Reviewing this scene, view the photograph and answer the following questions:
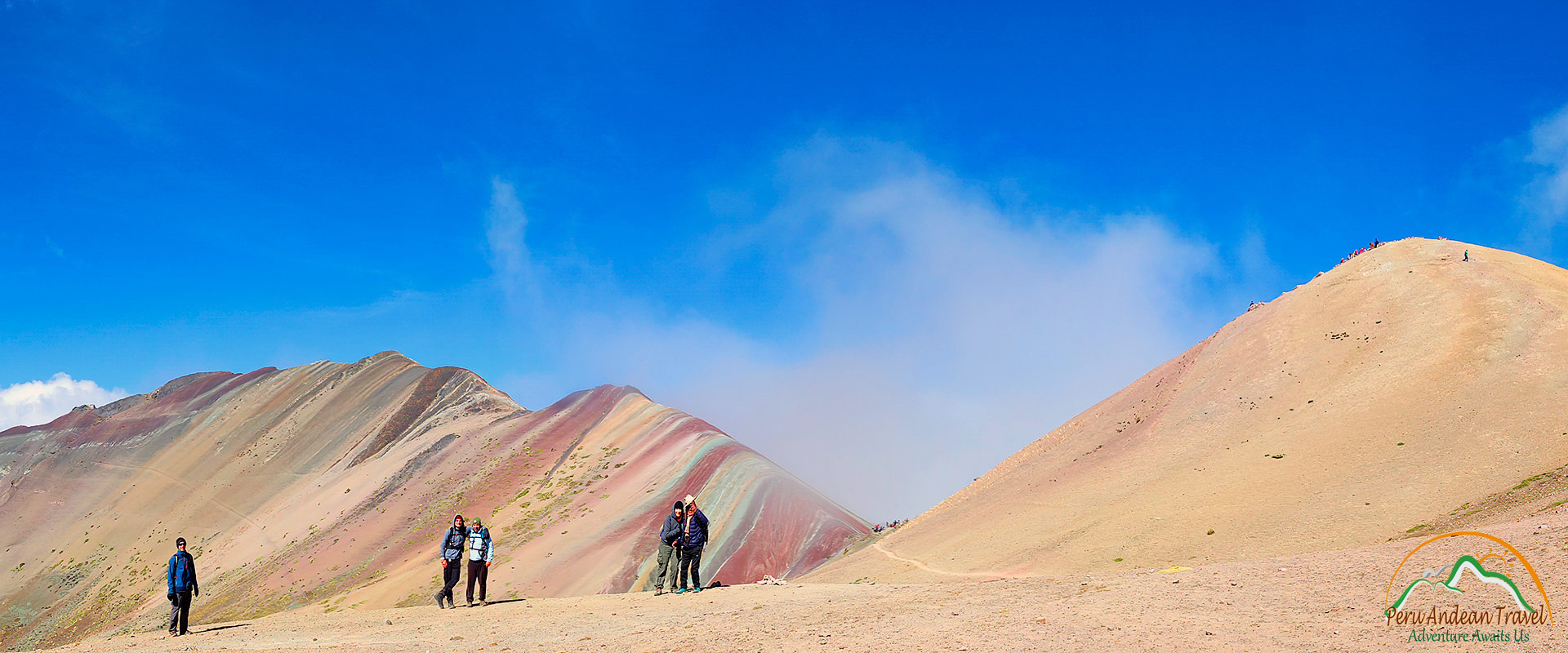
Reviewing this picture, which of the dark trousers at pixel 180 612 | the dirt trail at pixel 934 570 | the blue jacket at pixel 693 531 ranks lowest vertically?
the dirt trail at pixel 934 570

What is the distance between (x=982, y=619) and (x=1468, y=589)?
195 inches

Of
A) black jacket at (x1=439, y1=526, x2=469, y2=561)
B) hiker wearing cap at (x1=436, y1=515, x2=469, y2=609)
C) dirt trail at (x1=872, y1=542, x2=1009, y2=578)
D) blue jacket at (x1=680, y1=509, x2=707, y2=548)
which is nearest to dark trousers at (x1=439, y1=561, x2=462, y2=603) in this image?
hiker wearing cap at (x1=436, y1=515, x2=469, y2=609)

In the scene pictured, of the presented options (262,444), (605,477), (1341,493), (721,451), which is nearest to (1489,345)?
(1341,493)

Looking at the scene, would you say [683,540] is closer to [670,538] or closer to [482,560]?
[670,538]

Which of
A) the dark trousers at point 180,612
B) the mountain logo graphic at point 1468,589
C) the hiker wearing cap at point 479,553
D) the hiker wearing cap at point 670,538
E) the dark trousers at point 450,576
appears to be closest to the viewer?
the mountain logo graphic at point 1468,589

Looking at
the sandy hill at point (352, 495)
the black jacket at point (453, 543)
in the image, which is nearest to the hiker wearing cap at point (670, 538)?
the black jacket at point (453, 543)

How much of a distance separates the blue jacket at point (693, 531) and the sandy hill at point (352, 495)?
15043 mm

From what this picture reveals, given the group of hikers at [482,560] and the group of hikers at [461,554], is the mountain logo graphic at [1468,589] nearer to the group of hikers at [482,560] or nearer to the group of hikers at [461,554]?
the group of hikers at [482,560]

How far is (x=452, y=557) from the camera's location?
1573cm

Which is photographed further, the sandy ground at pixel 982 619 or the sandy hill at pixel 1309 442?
the sandy hill at pixel 1309 442

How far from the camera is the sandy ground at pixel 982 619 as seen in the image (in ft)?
27.5

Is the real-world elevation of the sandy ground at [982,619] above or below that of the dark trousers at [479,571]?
below

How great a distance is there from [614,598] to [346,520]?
116 ft

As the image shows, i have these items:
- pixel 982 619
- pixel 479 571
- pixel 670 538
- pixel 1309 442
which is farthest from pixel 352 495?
pixel 1309 442
